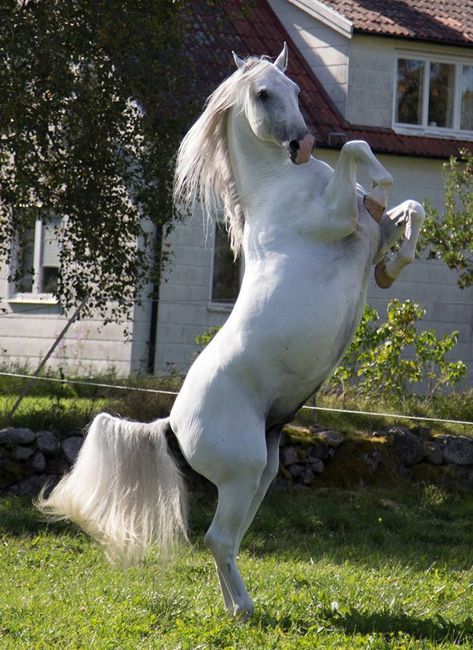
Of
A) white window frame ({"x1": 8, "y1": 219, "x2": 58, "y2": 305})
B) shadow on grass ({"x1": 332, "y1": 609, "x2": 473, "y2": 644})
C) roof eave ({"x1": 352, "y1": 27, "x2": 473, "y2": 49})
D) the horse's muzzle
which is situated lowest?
shadow on grass ({"x1": 332, "y1": 609, "x2": 473, "y2": 644})

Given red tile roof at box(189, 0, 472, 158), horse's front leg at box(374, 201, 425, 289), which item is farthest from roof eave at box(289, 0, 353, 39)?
horse's front leg at box(374, 201, 425, 289)

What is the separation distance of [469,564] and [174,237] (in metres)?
10.2

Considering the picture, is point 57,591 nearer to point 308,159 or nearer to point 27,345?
point 308,159

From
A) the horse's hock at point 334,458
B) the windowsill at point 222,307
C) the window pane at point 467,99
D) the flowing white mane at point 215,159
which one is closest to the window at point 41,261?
the windowsill at point 222,307

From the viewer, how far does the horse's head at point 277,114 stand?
17.3ft

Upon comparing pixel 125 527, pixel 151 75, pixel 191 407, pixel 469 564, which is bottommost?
pixel 469 564

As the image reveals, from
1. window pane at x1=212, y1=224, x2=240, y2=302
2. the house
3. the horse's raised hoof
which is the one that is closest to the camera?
the horse's raised hoof

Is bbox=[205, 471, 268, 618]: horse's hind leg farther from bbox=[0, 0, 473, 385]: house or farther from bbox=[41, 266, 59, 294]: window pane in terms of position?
bbox=[41, 266, 59, 294]: window pane

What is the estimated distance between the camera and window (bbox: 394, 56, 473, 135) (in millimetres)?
18828

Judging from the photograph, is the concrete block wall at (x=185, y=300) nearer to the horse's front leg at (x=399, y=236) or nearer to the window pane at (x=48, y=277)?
the window pane at (x=48, y=277)

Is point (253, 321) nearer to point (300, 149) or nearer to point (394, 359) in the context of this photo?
point (300, 149)

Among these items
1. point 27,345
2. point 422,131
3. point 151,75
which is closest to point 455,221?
point 422,131

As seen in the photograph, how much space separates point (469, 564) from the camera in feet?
26.5

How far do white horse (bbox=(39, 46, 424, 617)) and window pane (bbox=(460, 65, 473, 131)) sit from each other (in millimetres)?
14116
